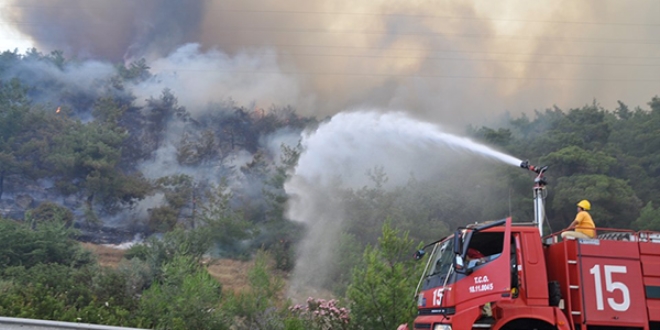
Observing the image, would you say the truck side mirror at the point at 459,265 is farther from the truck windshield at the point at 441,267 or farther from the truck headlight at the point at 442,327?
the truck headlight at the point at 442,327

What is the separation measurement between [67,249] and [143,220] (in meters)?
18.3

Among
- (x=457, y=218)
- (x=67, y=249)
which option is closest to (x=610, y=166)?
(x=457, y=218)

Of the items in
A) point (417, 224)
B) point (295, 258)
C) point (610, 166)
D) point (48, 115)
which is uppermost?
point (48, 115)

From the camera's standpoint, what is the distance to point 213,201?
153 ft

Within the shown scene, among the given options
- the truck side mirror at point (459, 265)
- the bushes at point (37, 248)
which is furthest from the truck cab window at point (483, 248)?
the bushes at point (37, 248)

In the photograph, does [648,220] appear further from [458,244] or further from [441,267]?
[458,244]

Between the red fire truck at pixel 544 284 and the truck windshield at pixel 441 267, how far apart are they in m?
0.14

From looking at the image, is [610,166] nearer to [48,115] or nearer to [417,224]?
[417,224]

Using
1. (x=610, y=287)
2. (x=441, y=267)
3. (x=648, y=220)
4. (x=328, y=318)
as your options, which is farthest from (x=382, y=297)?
(x=648, y=220)

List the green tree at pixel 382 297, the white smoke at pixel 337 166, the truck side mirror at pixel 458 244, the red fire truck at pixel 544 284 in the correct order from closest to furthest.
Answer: the red fire truck at pixel 544 284 < the truck side mirror at pixel 458 244 < the green tree at pixel 382 297 < the white smoke at pixel 337 166

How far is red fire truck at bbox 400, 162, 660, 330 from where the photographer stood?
10523 mm

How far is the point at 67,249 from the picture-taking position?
31641 millimetres

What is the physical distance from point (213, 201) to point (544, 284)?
124 ft

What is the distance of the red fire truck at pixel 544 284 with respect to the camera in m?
10.5
